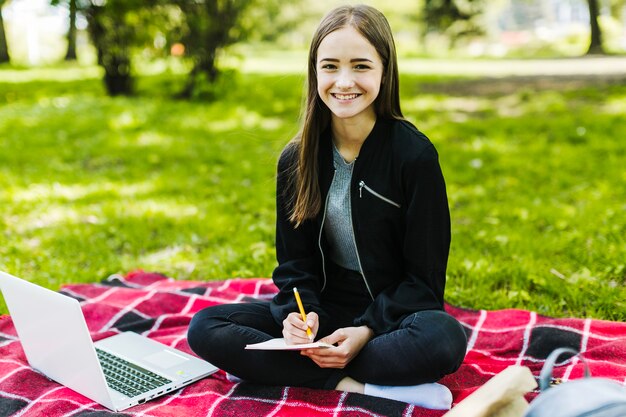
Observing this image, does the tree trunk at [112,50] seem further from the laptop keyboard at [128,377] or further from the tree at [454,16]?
the tree at [454,16]

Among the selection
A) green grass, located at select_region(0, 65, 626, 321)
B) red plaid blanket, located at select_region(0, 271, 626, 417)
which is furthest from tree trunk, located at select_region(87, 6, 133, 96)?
red plaid blanket, located at select_region(0, 271, 626, 417)

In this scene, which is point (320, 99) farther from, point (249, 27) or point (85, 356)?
point (249, 27)

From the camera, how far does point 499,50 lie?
25906mm

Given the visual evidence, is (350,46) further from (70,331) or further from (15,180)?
(15,180)

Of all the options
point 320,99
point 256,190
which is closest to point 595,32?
point 256,190

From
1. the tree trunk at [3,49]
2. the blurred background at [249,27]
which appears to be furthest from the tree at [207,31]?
the tree trunk at [3,49]

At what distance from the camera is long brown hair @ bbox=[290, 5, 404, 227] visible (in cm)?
230

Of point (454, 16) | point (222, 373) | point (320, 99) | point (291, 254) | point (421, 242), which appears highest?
point (454, 16)

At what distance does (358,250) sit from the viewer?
2424 mm

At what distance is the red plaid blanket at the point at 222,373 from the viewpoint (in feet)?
7.22

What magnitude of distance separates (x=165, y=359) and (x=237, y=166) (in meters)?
3.38

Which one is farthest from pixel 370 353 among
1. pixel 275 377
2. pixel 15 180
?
pixel 15 180

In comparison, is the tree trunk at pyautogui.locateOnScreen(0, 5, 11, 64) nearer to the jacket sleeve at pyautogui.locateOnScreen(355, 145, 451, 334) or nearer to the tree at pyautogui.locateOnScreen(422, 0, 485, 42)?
the tree at pyautogui.locateOnScreen(422, 0, 485, 42)

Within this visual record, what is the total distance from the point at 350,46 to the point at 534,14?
48.4m
